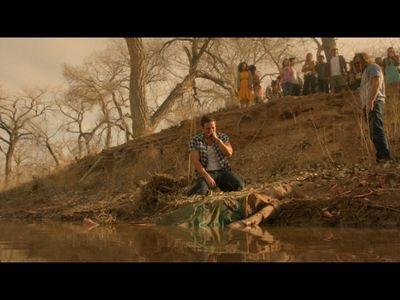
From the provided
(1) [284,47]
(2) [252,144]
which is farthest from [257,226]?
(1) [284,47]

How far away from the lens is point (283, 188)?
19.6ft

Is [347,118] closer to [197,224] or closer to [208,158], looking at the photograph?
[208,158]

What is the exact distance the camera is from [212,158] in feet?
22.1

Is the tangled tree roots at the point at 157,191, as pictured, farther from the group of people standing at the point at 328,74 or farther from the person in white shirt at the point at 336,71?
the person in white shirt at the point at 336,71

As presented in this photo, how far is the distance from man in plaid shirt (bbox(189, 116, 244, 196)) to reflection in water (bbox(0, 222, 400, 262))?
169 cm

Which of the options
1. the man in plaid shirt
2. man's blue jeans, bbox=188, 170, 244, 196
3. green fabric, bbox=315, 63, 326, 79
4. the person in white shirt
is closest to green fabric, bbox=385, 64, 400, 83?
the person in white shirt

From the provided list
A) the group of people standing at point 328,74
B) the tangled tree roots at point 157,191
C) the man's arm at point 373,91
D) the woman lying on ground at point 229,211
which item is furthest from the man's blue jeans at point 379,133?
the group of people standing at point 328,74

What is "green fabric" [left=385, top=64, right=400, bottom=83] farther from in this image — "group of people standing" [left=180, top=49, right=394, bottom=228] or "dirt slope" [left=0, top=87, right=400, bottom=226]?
"group of people standing" [left=180, top=49, right=394, bottom=228]

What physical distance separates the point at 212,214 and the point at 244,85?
7.21m

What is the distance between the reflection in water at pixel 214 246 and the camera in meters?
3.07

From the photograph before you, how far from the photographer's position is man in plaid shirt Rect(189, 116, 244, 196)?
6.56 m

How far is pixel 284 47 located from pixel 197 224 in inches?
1033

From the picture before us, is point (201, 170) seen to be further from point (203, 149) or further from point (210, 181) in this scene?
point (203, 149)

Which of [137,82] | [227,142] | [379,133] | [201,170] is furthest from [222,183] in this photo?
[137,82]
